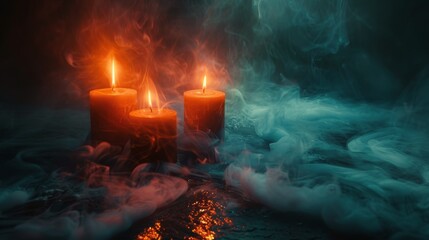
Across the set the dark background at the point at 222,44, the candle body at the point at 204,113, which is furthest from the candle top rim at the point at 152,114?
the dark background at the point at 222,44

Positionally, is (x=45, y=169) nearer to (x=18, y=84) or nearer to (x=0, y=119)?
(x=0, y=119)

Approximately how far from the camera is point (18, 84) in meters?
3.22

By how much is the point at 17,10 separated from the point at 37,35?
0.23 m

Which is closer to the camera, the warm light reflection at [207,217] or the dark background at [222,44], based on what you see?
the warm light reflection at [207,217]

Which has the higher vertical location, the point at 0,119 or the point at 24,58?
the point at 24,58

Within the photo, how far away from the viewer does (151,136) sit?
1.65 m

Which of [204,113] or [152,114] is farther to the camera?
[204,113]

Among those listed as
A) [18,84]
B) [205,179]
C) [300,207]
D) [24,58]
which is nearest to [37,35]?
[24,58]

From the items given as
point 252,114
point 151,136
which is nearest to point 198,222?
point 151,136

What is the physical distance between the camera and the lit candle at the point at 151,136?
1643mm

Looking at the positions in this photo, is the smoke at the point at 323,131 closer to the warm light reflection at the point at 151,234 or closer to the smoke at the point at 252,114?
the smoke at the point at 252,114

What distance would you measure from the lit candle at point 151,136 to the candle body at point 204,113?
20 centimetres

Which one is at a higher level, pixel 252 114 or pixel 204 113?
pixel 204 113

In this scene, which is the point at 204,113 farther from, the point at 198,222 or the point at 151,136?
the point at 198,222
